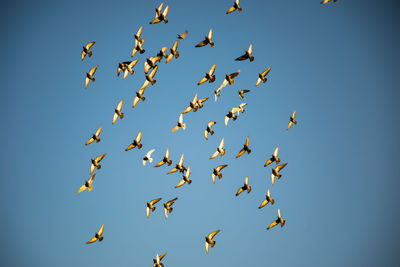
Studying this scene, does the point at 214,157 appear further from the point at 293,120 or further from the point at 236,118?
the point at 293,120

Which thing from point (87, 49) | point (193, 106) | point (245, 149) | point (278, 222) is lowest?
point (278, 222)

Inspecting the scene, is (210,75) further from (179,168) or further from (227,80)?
(179,168)

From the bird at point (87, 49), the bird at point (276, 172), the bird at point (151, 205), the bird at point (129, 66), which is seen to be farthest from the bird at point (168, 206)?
the bird at point (87, 49)

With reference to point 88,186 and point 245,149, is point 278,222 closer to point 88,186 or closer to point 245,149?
point 245,149

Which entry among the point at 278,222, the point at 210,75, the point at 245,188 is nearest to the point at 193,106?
the point at 210,75

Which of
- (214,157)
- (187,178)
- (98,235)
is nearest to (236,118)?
(214,157)

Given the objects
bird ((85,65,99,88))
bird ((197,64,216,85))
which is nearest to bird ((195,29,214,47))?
bird ((197,64,216,85))

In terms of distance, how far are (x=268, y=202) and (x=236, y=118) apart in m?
8.41

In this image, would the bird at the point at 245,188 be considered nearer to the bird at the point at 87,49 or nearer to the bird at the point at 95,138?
the bird at the point at 95,138

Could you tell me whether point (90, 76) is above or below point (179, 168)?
above

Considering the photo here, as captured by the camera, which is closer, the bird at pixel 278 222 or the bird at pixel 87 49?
the bird at pixel 278 222

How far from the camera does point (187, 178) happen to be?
42094 millimetres

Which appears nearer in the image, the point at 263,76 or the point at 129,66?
the point at 263,76

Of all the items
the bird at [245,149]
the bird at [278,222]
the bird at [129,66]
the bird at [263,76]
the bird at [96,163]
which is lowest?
the bird at [278,222]
